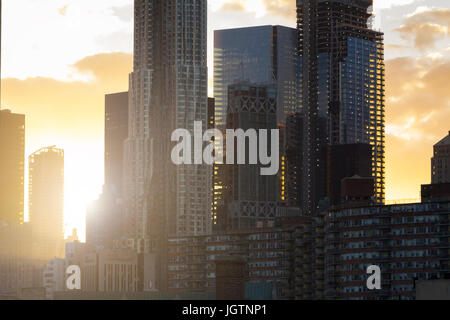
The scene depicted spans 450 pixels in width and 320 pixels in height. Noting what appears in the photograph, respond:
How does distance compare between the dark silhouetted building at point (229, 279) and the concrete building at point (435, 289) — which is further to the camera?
the dark silhouetted building at point (229, 279)

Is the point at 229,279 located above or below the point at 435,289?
above

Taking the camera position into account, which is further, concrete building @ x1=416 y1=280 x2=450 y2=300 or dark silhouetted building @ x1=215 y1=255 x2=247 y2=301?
dark silhouetted building @ x1=215 y1=255 x2=247 y2=301

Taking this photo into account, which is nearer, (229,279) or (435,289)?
(435,289)

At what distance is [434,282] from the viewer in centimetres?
14288
